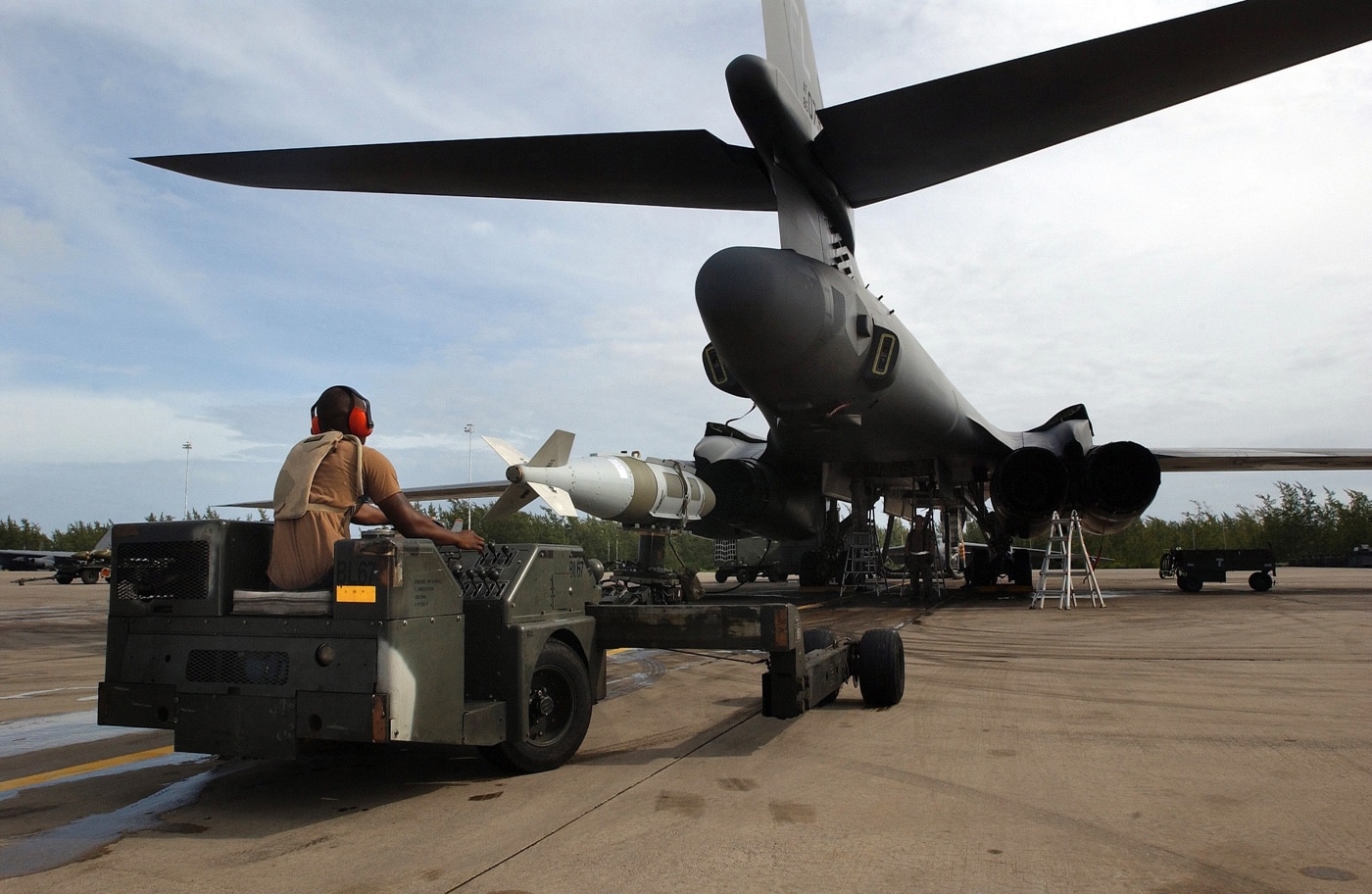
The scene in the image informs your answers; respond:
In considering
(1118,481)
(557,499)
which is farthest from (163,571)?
(1118,481)

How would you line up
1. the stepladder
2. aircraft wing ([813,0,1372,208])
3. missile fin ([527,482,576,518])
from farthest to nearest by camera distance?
the stepladder, missile fin ([527,482,576,518]), aircraft wing ([813,0,1372,208])

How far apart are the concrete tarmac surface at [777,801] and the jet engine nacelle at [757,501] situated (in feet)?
33.1

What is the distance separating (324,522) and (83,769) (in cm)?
206

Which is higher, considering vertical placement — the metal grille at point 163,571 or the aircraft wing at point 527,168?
the aircraft wing at point 527,168

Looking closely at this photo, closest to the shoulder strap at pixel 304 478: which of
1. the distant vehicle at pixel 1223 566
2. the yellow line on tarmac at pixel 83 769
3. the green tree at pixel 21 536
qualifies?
the yellow line on tarmac at pixel 83 769

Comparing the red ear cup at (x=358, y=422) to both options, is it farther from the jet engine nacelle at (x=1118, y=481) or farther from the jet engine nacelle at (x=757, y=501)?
the jet engine nacelle at (x=1118, y=481)

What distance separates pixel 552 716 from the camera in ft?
14.5

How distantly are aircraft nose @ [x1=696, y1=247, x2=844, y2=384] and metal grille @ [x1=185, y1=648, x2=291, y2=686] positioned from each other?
7425 mm

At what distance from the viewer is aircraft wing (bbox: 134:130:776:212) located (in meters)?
9.54

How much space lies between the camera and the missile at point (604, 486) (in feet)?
31.8

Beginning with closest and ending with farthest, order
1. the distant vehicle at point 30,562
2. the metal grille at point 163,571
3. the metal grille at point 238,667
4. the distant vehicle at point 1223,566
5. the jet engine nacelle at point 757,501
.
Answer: the metal grille at point 238,667
the metal grille at point 163,571
the jet engine nacelle at point 757,501
the distant vehicle at point 1223,566
the distant vehicle at point 30,562

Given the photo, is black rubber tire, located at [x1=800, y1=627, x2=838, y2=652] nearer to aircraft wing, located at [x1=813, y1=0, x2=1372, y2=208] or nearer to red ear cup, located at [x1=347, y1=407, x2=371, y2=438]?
red ear cup, located at [x1=347, y1=407, x2=371, y2=438]

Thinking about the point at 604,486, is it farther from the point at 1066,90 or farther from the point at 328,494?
the point at 328,494

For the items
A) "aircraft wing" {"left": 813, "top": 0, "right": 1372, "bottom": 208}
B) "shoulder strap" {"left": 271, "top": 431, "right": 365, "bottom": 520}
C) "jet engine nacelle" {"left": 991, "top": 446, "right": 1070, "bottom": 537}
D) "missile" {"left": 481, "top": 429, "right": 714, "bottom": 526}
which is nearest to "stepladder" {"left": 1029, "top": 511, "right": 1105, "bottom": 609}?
"jet engine nacelle" {"left": 991, "top": 446, "right": 1070, "bottom": 537}
